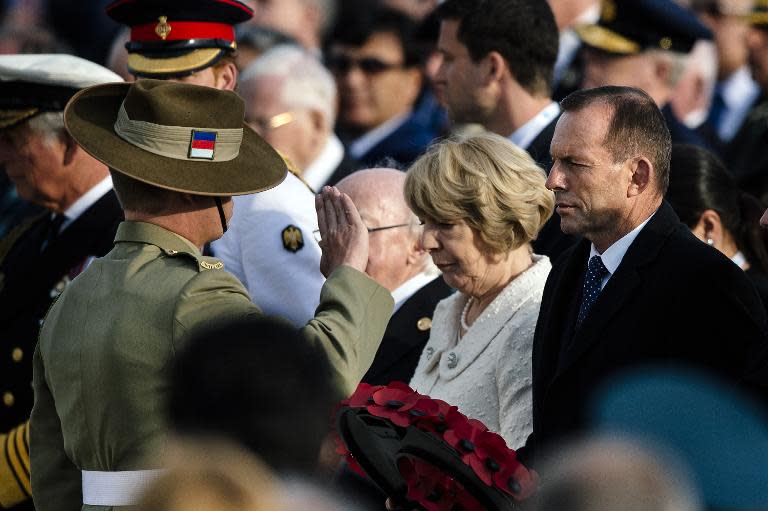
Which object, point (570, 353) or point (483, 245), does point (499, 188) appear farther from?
point (570, 353)

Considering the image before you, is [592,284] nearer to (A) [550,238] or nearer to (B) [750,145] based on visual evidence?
(A) [550,238]

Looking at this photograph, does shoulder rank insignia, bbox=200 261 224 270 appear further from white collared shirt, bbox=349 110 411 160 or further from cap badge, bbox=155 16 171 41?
white collared shirt, bbox=349 110 411 160

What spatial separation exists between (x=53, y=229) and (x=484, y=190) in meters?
1.92

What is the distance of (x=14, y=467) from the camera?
5.50 metres

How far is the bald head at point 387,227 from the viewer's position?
18.0ft

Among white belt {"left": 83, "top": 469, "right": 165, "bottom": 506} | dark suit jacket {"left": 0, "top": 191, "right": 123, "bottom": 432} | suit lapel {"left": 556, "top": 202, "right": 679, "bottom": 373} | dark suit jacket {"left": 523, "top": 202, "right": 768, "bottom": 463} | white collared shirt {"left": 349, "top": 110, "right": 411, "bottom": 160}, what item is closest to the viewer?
white belt {"left": 83, "top": 469, "right": 165, "bottom": 506}

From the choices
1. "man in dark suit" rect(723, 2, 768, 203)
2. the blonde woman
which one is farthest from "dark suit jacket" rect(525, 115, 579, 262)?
"man in dark suit" rect(723, 2, 768, 203)

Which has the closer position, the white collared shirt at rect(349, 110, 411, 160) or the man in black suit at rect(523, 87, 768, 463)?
the man in black suit at rect(523, 87, 768, 463)

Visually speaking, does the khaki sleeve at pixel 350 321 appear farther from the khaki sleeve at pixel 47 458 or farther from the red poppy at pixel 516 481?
the khaki sleeve at pixel 47 458

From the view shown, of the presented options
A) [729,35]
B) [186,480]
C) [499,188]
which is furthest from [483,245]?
[729,35]

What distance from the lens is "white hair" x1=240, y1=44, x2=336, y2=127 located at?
8047mm

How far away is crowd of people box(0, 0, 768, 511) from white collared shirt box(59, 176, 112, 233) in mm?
11

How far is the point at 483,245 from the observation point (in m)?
4.92

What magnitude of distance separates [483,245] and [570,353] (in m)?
0.69
